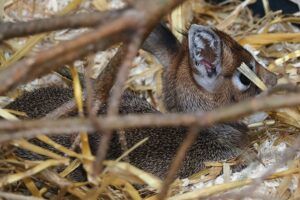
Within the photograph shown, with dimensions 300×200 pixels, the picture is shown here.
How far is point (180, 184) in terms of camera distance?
3.03 m

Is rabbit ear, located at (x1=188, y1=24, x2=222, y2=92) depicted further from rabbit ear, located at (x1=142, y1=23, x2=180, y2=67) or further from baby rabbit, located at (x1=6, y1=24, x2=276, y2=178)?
rabbit ear, located at (x1=142, y1=23, x2=180, y2=67)

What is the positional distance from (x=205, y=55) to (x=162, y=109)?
59cm

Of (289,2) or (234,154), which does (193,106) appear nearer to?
(234,154)

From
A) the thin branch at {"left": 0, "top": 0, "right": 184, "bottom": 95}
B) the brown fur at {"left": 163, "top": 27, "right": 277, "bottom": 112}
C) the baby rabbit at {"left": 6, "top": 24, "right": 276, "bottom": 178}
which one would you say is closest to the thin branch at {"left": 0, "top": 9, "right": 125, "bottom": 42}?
the thin branch at {"left": 0, "top": 0, "right": 184, "bottom": 95}

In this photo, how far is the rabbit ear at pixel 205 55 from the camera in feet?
10.5

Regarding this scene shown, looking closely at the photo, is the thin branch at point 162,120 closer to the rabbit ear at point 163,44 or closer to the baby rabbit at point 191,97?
the baby rabbit at point 191,97

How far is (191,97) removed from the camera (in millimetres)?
3512

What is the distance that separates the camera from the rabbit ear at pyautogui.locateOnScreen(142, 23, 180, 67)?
146 inches

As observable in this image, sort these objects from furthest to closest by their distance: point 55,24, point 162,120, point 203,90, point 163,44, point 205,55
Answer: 1. point 163,44
2. point 203,90
3. point 205,55
4. point 55,24
5. point 162,120

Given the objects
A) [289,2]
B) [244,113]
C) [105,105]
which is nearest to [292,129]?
[105,105]

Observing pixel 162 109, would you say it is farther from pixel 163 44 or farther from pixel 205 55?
pixel 205 55

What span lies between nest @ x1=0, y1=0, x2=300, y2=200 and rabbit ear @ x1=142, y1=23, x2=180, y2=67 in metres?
0.07

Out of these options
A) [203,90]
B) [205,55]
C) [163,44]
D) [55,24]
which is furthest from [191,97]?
[55,24]

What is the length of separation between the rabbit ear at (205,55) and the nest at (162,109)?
0.37 metres
